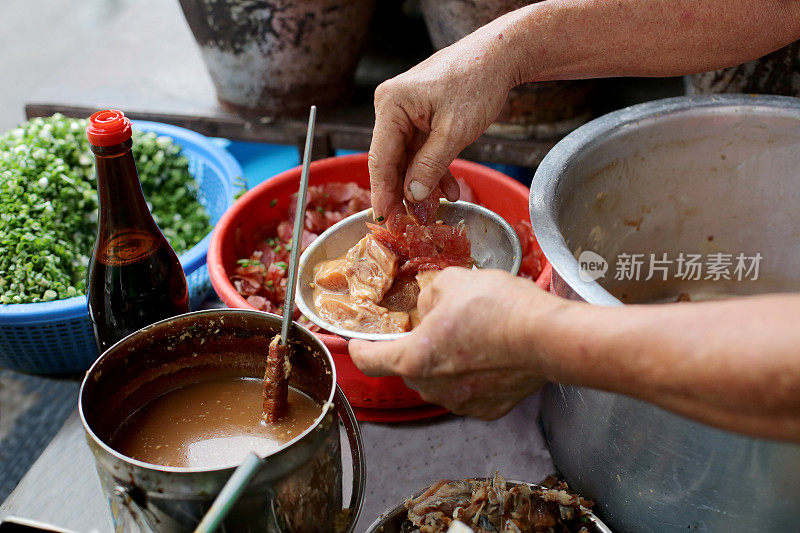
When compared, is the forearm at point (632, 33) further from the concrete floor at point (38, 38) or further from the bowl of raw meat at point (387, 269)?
the concrete floor at point (38, 38)

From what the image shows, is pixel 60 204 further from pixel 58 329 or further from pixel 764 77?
pixel 764 77

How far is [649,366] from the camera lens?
87 centimetres

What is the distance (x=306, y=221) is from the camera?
216 cm

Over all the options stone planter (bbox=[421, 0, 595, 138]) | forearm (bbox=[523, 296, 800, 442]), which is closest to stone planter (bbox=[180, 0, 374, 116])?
stone planter (bbox=[421, 0, 595, 138])

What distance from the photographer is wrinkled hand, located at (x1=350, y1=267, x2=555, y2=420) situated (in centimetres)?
101

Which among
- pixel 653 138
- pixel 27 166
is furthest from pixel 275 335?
pixel 27 166

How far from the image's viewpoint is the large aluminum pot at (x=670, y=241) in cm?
121

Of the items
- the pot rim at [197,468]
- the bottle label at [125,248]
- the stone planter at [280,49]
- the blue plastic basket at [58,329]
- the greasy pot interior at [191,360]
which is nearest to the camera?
the pot rim at [197,468]

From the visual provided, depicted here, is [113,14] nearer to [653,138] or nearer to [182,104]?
[182,104]

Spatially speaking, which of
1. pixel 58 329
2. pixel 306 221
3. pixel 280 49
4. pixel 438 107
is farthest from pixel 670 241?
pixel 58 329

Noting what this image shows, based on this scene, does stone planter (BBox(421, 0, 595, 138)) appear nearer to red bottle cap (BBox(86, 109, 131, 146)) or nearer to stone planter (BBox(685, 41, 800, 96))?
stone planter (BBox(685, 41, 800, 96))

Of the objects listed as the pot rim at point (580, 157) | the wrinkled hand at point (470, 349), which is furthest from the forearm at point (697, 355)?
the pot rim at point (580, 157)

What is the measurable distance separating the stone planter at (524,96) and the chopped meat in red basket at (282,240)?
668 mm

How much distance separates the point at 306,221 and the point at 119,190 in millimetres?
792
